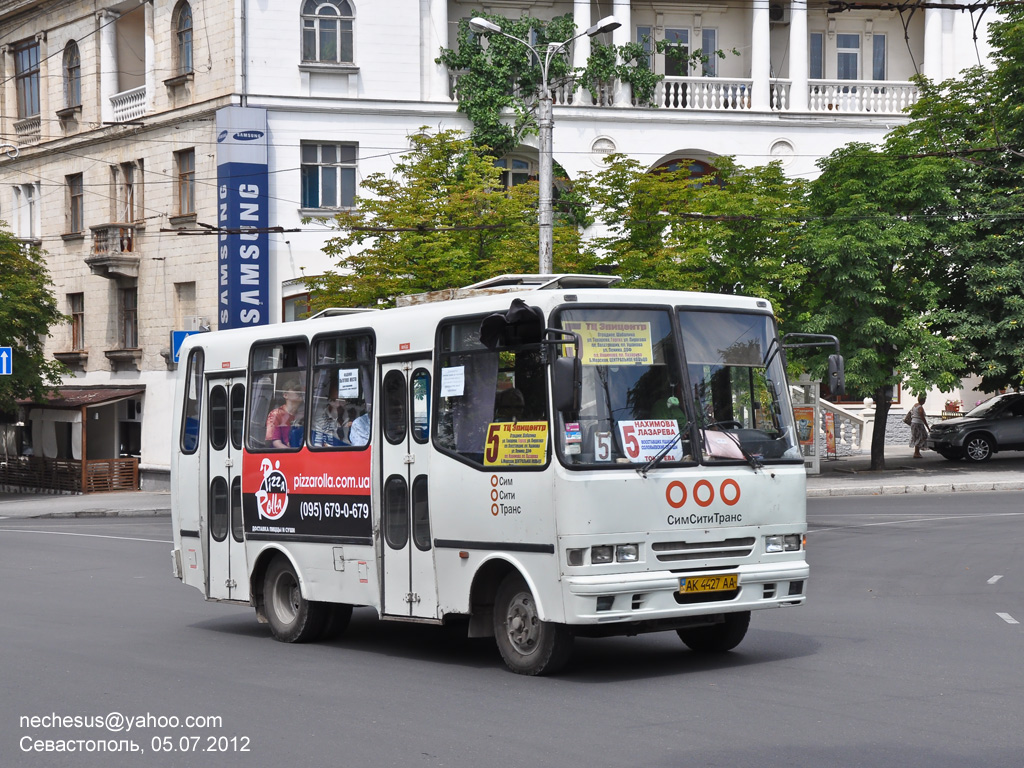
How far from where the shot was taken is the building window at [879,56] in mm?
43625

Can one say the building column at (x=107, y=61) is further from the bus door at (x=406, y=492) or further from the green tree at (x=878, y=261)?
the bus door at (x=406, y=492)

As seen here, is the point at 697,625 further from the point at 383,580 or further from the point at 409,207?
the point at 409,207

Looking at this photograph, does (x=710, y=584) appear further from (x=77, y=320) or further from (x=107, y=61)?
(x=77, y=320)

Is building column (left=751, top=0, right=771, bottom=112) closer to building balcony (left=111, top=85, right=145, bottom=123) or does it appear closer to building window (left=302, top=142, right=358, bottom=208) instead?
building window (left=302, top=142, right=358, bottom=208)

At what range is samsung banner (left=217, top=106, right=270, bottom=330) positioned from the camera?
3850 centimetres

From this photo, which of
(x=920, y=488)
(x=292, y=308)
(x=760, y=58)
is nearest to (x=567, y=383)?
(x=920, y=488)

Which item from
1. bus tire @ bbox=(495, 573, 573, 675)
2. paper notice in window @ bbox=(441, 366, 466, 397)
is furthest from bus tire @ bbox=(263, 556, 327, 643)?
paper notice in window @ bbox=(441, 366, 466, 397)

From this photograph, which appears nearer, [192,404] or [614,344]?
[614,344]

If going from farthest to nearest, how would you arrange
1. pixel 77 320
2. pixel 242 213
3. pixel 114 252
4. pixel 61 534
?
pixel 77 320 < pixel 114 252 < pixel 242 213 < pixel 61 534

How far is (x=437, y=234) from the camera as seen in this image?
32156 mm

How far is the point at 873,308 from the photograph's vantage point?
3497cm

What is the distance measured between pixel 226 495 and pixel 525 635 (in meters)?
4.17

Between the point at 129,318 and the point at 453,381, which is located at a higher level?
the point at 129,318

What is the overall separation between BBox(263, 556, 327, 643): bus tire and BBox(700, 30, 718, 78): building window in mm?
32979
